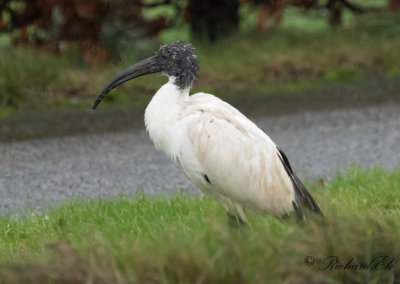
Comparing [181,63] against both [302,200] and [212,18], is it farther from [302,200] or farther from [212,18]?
[212,18]

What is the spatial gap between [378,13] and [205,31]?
2.73m

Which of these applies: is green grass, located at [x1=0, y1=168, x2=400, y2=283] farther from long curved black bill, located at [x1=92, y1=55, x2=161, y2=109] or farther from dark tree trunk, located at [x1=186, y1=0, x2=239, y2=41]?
Answer: dark tree trunk, located at [x1=186, y1=0, x2=239, y2=41]

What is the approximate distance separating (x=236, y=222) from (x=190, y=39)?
22.8ft

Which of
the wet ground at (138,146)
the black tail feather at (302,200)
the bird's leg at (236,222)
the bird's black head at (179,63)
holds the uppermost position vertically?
the bird's black head at (179,63)

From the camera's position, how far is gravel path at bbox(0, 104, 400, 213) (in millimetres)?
7211

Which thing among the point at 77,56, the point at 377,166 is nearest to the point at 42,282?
the point at 377,166

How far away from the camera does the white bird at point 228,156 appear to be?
5.10 m

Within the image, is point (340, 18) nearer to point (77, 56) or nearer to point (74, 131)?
point (77, 56)

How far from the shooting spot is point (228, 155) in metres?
5.13

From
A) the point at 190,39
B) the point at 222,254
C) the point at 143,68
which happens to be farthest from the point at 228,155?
the point at 190,39

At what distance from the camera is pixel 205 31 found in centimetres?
1160

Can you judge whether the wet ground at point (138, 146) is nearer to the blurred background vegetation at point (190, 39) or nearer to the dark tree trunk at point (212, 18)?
the blurred background vegetation at point (190, 39)

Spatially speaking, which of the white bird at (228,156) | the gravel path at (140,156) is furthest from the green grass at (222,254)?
the gravel path at (140,156)

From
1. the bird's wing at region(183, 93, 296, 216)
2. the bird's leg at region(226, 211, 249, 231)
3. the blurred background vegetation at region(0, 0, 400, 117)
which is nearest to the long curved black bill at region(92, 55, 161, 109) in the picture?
the bird's wing at region(183, 93, 296, 216)
